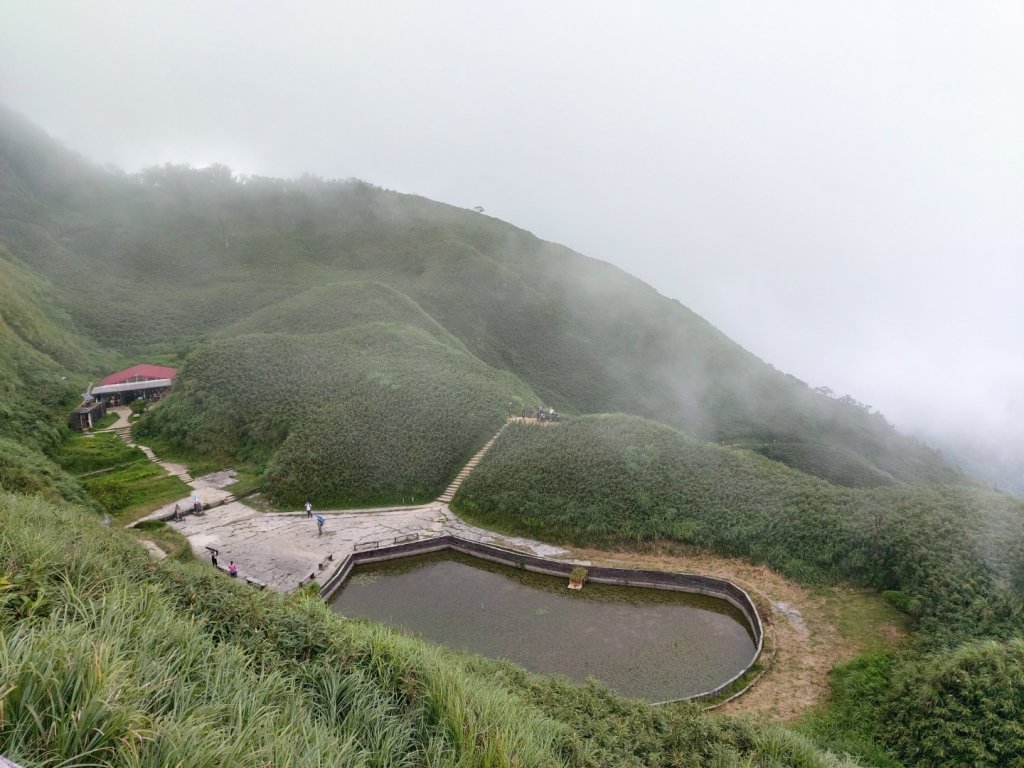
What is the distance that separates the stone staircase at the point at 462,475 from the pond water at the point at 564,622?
18.2 ft

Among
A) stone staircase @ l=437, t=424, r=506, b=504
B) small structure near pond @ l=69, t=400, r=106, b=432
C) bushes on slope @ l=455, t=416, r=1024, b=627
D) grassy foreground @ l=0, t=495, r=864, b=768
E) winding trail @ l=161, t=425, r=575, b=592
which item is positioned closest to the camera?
grassy foreground @ l=0, t=495, r=864, b=768

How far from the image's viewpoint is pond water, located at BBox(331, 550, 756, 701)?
13711 millimetres

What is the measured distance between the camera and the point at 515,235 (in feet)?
328

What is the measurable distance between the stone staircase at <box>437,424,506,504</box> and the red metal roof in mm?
27599

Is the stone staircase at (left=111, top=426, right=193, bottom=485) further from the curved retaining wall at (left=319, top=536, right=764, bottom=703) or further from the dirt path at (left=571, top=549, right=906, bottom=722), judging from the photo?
the dirt path at (left=571, top=549, right=906, bottom=722)

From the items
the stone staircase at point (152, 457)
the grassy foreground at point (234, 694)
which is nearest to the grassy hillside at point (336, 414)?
the stone staircase at point (152, 457)

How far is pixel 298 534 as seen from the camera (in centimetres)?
2152

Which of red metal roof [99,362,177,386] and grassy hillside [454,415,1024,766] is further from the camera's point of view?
red metal roof [99,362,177,386]

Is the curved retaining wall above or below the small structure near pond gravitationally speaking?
above

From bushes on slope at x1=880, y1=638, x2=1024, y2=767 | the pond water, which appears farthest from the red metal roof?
bushes on slope at x1=880, y1=638, x2=1024, y2=767

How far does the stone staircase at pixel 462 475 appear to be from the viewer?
994 inches

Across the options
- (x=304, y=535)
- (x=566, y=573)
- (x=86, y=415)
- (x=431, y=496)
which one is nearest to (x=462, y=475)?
(x=431, y=496)

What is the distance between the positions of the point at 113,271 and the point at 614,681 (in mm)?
87647

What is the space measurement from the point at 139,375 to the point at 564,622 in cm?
3898
